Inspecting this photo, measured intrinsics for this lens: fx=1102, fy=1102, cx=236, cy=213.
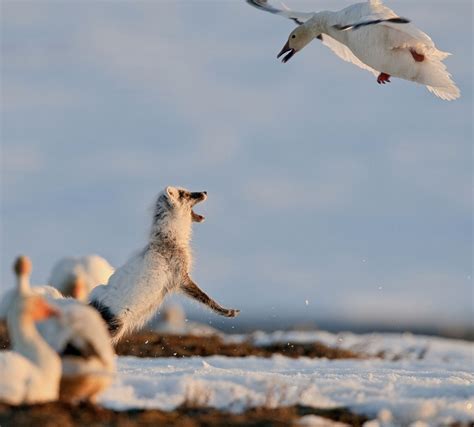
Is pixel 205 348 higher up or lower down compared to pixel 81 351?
higher up

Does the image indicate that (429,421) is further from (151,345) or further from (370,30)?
(151,345)

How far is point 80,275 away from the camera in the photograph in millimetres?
17531

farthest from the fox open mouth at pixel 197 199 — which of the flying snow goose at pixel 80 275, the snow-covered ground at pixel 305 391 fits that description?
the flying snow goose at pixel 80 275

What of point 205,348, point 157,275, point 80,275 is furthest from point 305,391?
point 80,275

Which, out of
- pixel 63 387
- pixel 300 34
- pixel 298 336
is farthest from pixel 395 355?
pixel 63 387

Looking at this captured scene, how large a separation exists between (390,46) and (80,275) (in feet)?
22.5

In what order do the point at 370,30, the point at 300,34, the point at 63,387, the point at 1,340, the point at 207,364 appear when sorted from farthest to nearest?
1. the point at 300,34
2. the point at 1,340
3. the point at 370,30
4. the point at 207,364
5. the point at 63,387

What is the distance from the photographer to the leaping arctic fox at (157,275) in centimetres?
1059

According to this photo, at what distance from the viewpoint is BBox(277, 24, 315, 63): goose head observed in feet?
48.7

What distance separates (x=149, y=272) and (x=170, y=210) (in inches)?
33.1

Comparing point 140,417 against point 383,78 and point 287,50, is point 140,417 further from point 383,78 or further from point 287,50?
point 287,50

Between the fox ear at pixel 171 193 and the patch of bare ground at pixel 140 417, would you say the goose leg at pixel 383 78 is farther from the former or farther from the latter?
the patch of bare ground at pixel 140 417

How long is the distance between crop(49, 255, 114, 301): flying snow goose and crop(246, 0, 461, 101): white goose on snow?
588 cm

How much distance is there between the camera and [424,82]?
1338cm
